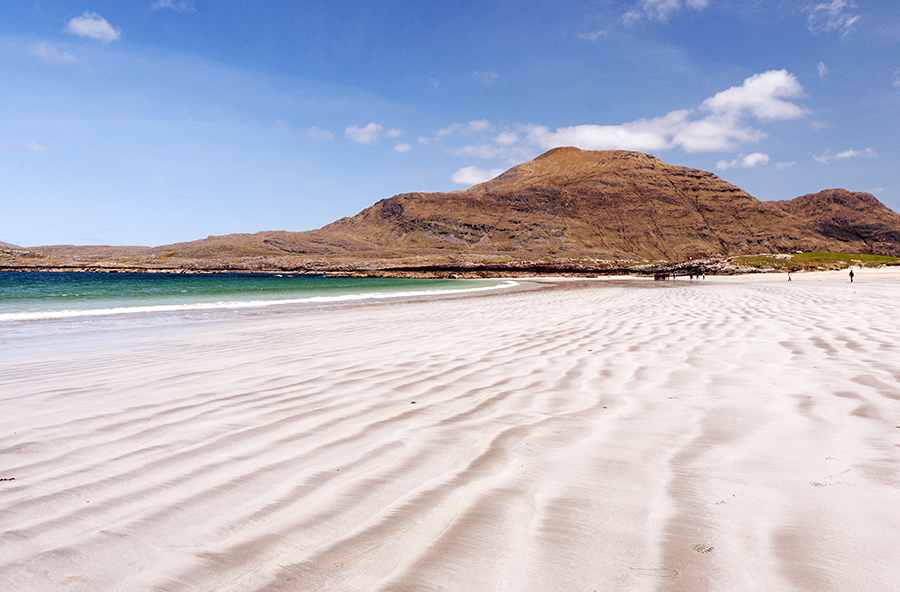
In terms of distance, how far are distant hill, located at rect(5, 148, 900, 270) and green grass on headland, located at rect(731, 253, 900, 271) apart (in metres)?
43.7

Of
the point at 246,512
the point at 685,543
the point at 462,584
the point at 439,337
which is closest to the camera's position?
the point at 462,584

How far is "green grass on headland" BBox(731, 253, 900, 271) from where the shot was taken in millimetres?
60306

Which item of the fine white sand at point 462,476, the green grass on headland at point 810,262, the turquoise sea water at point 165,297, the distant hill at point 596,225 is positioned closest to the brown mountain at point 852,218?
the distant hill at point 596,225

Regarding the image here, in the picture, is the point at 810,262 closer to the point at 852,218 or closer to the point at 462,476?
the point at 462,476

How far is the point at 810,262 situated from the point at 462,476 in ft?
253

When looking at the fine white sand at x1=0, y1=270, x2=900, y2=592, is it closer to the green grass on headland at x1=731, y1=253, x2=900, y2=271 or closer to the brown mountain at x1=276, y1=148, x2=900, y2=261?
the green grass on headland at x1=731, y1=253, x2=900, y2=271

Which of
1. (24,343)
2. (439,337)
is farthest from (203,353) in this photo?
(24,343)

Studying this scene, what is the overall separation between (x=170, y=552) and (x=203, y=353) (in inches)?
236

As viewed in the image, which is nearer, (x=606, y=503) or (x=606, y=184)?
(x=606, y=503)

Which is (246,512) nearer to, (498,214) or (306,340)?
(306,340)

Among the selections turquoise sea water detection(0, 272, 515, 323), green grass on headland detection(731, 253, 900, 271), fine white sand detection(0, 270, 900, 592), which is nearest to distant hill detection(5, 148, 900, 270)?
green grass on headland detection(731, 253, 900, 271)

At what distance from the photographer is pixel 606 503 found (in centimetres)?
217

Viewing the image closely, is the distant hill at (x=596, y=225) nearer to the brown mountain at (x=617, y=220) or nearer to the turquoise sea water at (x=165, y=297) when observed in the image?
the brown mountain at (x=617, y=220)

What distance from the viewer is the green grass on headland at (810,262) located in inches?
2374
